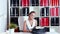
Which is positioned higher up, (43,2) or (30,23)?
(43,2)

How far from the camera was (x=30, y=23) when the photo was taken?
1.05 metres

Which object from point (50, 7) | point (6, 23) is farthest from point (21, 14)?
point (50, 7)

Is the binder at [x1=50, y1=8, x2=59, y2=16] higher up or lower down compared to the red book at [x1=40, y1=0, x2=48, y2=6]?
lower down

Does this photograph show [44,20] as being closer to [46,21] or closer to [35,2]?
[46,21]

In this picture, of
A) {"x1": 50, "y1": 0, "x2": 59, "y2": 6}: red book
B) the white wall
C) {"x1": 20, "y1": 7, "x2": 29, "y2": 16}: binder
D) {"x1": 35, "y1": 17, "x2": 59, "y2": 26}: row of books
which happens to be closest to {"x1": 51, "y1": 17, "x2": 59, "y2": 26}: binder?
{"x1": 35, "y1": 17, "x2": 59, "y2": 26}: row of books

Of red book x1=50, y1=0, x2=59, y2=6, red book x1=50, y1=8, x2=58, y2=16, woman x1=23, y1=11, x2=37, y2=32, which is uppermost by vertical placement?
red book x1=50, y1=0, x2=59, y2=6

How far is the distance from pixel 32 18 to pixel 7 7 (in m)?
0.23

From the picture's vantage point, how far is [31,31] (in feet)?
3.41

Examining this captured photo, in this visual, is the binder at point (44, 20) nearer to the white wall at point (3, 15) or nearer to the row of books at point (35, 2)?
the row of books at point (35, 2)

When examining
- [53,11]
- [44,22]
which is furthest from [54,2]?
[44,22]

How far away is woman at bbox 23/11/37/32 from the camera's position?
40.6 inches

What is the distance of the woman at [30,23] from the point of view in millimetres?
1032

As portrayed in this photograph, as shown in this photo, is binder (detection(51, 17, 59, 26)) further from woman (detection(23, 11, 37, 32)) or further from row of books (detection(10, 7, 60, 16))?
woman (detection(23, 11, 37, 32))

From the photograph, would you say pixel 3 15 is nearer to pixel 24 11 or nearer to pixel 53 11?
pixel 24 11
